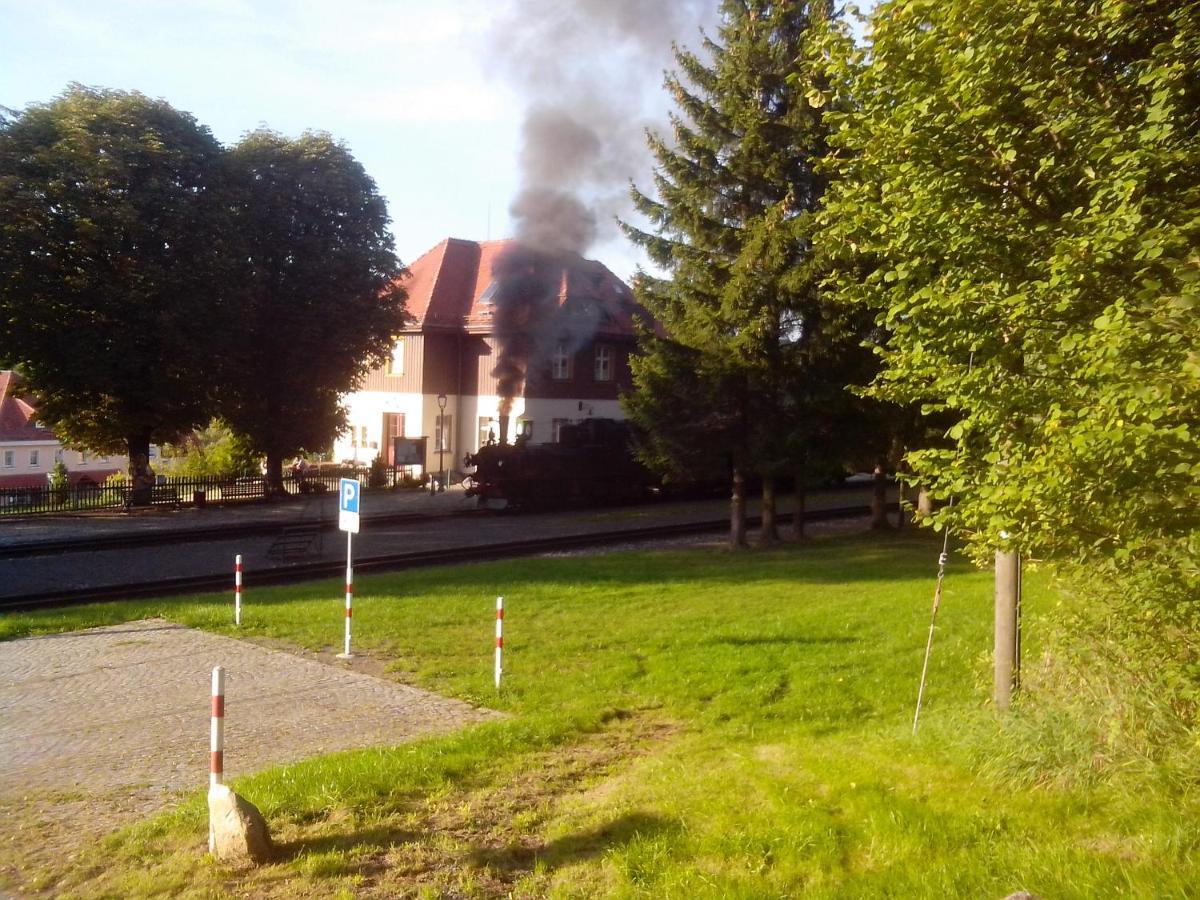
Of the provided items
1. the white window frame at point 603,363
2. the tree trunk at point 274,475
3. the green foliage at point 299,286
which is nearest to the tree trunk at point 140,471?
the green foliage at point 299,286

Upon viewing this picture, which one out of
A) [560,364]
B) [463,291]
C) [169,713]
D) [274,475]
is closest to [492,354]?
[463,291]

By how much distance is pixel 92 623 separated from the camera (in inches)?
503

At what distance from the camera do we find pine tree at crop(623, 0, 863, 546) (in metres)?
18.3

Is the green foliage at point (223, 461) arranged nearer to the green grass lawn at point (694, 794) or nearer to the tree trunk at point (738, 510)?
the tree trunk at point (738, 510)

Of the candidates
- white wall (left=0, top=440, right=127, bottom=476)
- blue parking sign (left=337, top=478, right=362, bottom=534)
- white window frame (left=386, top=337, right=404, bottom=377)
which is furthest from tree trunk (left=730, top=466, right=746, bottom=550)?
white wall (left=0, top=440, right=127, bottom=476)

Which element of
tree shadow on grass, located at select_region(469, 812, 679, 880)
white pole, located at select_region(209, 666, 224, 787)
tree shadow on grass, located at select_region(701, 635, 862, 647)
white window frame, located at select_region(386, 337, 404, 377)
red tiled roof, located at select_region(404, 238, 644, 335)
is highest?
red tiled roof, located at select_region(404, 238, 644, 335)

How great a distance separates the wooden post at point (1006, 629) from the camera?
6922 millimetres

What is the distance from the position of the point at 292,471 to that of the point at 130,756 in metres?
29.6

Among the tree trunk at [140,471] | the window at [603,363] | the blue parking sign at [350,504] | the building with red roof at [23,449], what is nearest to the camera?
the blue parking sign at [350,504]

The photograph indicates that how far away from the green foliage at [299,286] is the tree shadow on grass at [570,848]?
27.4 m

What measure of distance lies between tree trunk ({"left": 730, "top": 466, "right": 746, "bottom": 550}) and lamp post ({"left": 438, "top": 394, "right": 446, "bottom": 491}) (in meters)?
16.9

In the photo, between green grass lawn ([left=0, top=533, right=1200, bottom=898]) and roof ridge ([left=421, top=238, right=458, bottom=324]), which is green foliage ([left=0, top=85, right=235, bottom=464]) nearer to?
roof ridge ([left=421, top=238, right=458, bottom=324])

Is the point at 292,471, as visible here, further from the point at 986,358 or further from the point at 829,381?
the point at 986,358

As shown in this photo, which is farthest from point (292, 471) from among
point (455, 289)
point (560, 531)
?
point (560, 531)
